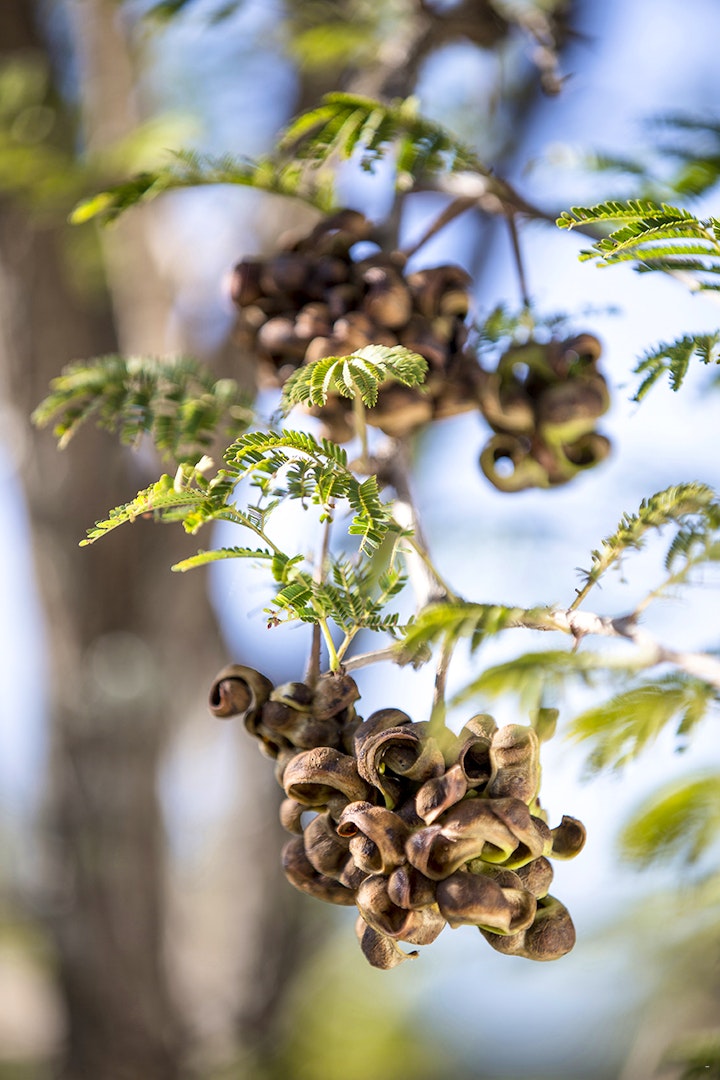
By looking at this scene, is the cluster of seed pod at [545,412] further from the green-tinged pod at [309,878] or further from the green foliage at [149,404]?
the green-tinged pod at [309,878]

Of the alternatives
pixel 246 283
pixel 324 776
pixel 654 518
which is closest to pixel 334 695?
pixel 324 776

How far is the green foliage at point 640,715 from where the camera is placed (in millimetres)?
435

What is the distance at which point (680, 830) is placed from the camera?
672 mm

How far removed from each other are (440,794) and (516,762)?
3 centimetres

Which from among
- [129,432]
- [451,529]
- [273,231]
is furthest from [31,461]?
[129,432]

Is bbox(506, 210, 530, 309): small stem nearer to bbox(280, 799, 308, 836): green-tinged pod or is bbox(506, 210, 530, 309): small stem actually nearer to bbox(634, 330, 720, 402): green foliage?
bbox(634, 330, 720, 402): green foliage

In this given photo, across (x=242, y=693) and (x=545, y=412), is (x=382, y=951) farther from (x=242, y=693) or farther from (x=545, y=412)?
(x=545, y=412)

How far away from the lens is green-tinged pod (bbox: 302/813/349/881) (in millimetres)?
426

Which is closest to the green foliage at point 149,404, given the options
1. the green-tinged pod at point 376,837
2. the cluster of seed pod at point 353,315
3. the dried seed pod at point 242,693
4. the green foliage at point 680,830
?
the cluster of seed pod at point 353,315

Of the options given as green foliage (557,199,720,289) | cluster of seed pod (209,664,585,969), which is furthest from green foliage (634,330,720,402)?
cluster of seed pod (209,664,585,969)

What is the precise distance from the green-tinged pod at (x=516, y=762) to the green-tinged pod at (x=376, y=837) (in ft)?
0.13

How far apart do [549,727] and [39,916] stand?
1.60 m

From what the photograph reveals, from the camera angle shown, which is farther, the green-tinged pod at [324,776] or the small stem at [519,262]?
the small stem at [519,262]

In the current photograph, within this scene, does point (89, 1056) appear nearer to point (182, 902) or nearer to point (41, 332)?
point (182, 902)
